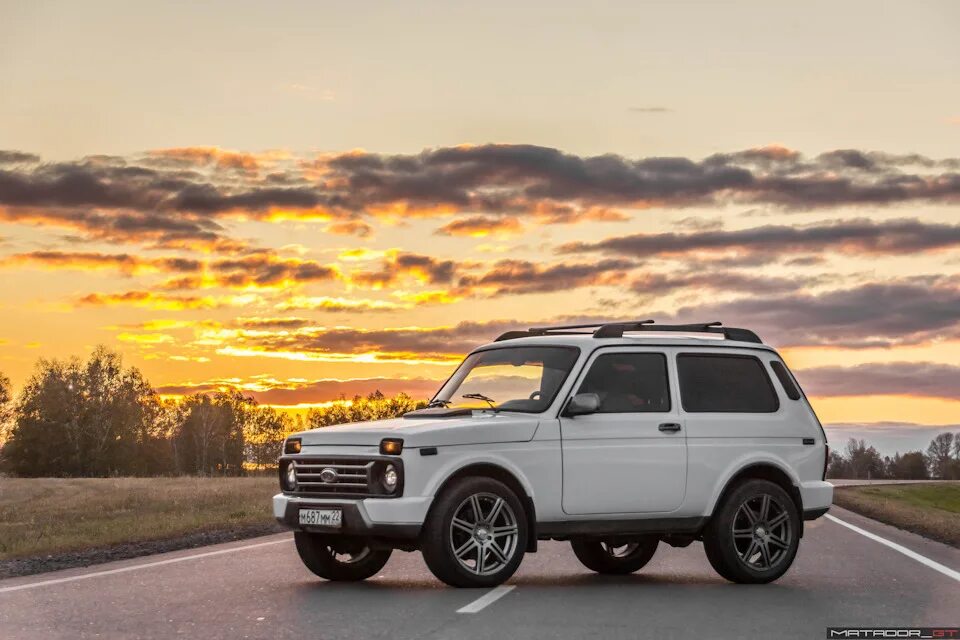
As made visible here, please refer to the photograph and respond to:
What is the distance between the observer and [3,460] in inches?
4016

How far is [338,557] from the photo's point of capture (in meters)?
12.0

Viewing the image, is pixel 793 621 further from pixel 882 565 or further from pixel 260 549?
pixel 260 549

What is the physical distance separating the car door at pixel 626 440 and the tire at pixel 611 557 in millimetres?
1505

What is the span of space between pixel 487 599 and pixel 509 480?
1.19m

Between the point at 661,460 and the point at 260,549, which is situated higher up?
the point at 661,460

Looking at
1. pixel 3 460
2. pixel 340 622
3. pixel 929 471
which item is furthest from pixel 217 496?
pixel 929 471

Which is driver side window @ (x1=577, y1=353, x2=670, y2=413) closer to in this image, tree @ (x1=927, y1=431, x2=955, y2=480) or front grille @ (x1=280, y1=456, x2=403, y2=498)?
front grille @ (x1=280, y1=456, x2=403, y2=498)

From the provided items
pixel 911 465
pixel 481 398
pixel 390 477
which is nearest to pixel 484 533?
pixel 390 477

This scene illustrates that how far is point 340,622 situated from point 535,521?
8.16ft

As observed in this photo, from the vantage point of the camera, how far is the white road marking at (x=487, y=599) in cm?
948

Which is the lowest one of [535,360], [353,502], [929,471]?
[929,471]

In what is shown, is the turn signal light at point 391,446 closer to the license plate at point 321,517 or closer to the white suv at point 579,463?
the white suv at point 579,463

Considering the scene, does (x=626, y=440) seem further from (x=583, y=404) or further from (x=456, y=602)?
(x=456, y=602)

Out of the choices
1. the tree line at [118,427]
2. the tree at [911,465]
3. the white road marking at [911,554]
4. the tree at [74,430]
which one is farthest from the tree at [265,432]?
the white road marking at [911,554]
